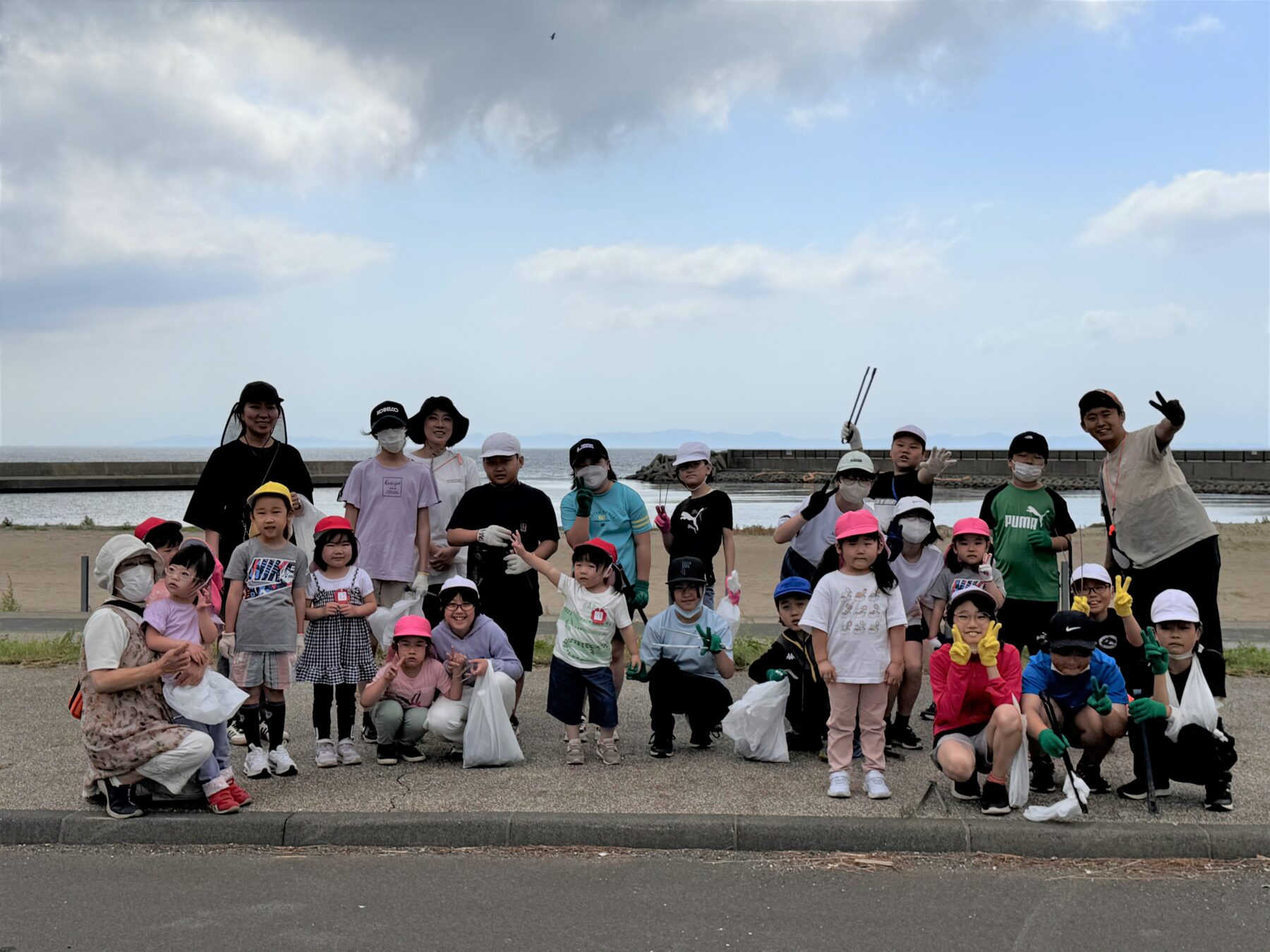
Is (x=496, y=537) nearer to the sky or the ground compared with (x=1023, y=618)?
nearer to the sky

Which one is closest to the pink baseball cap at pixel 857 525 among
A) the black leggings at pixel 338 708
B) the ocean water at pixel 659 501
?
the black leggings at pixel 338 708

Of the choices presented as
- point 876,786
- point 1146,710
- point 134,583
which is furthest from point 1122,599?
point 134,583

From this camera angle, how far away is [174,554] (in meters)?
5.36

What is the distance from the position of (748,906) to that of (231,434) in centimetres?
430

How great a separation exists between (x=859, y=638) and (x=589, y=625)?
1566 millimetres

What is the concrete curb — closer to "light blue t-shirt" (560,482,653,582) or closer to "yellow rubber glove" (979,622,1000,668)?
"yellow rubber glove" (979,622,1000,668)

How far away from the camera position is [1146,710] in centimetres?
523

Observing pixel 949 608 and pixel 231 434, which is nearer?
pixel 949 608

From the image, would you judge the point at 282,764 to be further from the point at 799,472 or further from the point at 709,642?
the point at 799,472

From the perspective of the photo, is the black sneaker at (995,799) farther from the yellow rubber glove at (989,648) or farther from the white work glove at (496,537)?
the white work glove at (496,537)

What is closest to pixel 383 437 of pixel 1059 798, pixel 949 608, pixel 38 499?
pixel 949 608

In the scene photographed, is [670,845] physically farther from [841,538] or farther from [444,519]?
[444,519]

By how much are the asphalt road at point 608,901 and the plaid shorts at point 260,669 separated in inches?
46.2

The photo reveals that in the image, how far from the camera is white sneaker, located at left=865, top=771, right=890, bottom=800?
17.7ft
